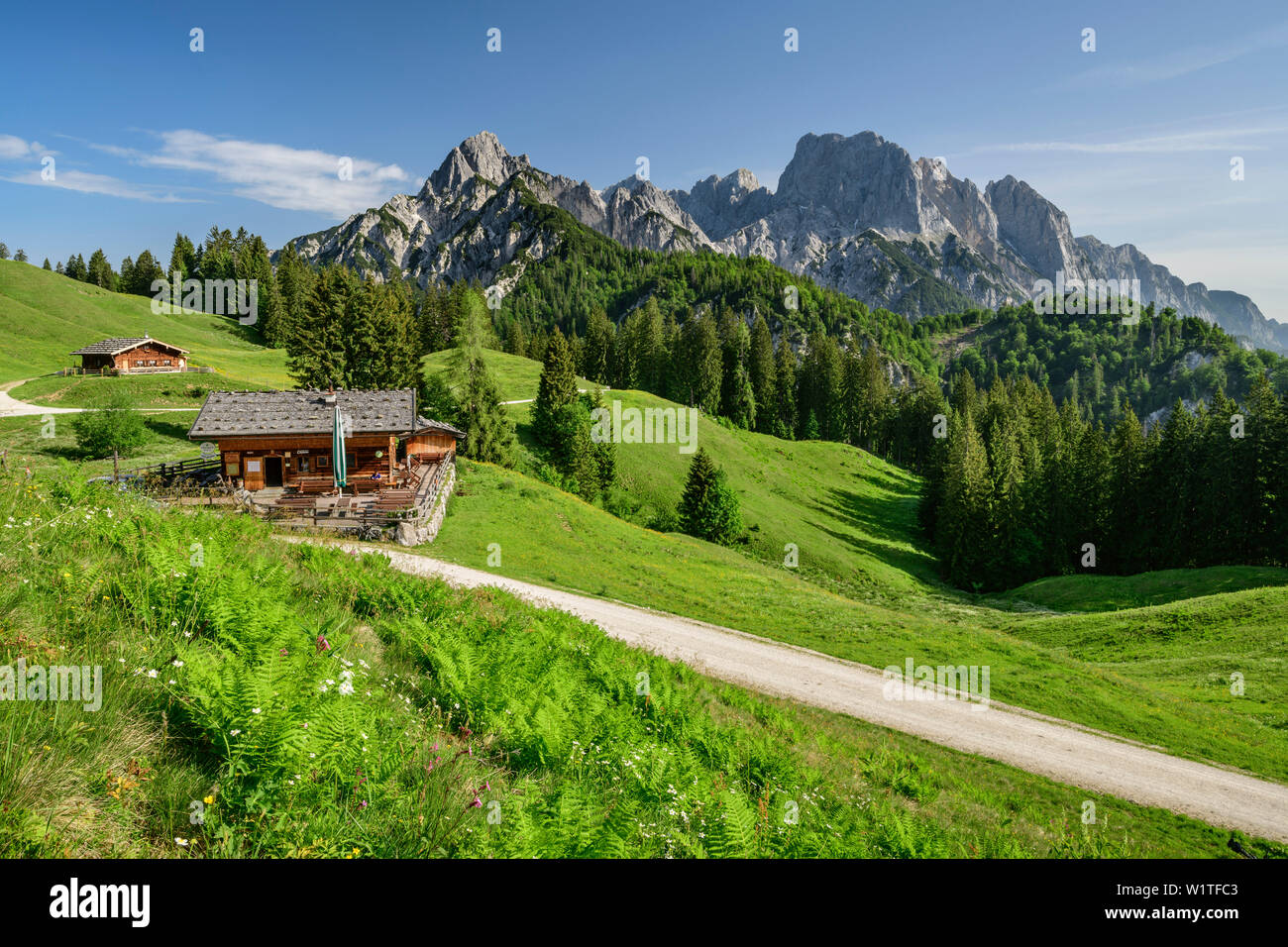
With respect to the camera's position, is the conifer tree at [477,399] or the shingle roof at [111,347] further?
the shingle roof at [111,347]

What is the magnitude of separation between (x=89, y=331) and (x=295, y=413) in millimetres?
82917

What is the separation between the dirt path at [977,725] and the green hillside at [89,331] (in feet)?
214

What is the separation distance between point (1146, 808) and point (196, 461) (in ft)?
155

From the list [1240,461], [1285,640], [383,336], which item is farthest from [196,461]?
[1240,461]

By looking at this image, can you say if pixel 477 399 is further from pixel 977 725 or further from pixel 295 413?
pixel 977 725

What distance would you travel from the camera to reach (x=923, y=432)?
118438mm

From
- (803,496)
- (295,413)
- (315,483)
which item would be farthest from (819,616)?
(803,496)

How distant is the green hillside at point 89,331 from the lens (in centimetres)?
7244

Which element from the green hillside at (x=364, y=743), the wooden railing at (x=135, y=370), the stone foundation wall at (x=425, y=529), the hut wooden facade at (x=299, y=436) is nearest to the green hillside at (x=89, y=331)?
the wooden railing at (x=135, y=370)

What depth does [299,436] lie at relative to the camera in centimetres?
3659

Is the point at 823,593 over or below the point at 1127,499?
below

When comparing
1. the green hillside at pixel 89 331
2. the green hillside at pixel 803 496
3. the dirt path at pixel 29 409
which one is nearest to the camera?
the dirt path at pixel 29 409

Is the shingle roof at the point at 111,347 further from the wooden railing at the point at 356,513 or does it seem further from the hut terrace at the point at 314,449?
the wooden railing at the point at 356,513
